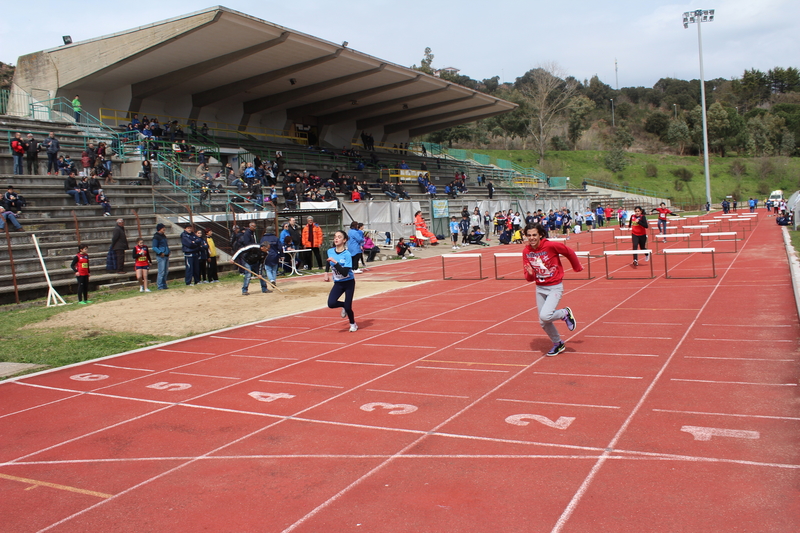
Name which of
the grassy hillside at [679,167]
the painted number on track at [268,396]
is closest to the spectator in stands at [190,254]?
the painted number on track at [268,396]

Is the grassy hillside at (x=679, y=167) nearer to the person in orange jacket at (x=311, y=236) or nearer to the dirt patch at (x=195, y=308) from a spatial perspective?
the person in orange jacket at (x=311, y=236)

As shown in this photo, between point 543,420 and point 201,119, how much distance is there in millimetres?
37543

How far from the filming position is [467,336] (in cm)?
991

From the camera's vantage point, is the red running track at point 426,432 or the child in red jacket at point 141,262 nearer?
the red running track at point 426,432

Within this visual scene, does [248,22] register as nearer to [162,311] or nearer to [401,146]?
[162,311]

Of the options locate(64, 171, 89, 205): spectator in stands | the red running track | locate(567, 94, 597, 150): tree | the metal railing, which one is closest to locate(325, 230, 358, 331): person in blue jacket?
the red running track

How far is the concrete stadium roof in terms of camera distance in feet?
93.3

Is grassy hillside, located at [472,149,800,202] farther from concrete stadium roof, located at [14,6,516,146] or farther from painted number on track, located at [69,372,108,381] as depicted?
painted number on track, located at [69,372,108,381]

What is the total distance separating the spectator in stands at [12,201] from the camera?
1811cm

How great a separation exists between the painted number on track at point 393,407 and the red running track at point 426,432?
0.11ft

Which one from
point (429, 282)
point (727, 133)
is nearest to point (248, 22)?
point (429, 282)

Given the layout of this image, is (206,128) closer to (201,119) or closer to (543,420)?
(201,119)

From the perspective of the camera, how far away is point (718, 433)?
17.3 ft

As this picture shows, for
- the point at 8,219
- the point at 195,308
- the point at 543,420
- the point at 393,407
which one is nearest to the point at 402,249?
the point at 195,308
